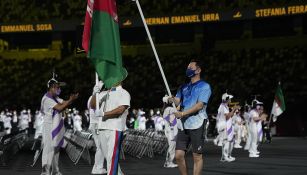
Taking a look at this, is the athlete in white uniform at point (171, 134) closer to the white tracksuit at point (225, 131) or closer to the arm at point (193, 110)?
the white tracksuit at point (225, 131)

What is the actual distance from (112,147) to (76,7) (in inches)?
2020

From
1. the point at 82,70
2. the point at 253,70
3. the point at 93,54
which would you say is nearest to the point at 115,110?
the point at 93,54

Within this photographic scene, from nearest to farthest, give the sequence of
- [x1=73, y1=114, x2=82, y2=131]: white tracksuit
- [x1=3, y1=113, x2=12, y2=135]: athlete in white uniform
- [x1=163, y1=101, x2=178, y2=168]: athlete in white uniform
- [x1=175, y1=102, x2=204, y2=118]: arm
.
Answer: [x1=175, y1=102, x2=204, y2=118]: arm
[x1=163, y1=101, x2=178, y2=168]: athlete in white uniform
[x1=73, y1=114, x2=82, y2=131]: white tracksuit
[x1=3, y1=113, x2=12, y2=135]: athlete in white uniform

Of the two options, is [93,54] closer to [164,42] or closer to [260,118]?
[260,118]

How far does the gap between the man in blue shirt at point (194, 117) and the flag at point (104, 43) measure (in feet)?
3.15

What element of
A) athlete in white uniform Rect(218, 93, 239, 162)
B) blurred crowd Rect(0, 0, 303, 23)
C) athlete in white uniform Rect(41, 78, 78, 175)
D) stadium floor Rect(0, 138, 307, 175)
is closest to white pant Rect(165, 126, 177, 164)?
stadium floor Rect(0, 138, 307, 175)

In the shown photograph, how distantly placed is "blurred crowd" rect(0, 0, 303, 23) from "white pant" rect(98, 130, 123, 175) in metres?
42.4

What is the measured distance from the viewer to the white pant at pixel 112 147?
31.5 ft

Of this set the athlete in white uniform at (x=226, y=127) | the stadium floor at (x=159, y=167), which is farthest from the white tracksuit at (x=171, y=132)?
the athlete in white uniform at (x=226, y=127)

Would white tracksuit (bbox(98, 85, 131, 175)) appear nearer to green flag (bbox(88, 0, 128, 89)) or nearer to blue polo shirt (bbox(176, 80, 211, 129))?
green flag (bbox(88, 0, 128, 89))

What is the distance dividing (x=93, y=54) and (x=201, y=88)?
5.50ft

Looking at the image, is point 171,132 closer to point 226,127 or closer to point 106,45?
point 226,127

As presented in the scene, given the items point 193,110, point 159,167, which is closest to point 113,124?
point 193,110

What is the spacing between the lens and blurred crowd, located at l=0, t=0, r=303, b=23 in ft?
176
